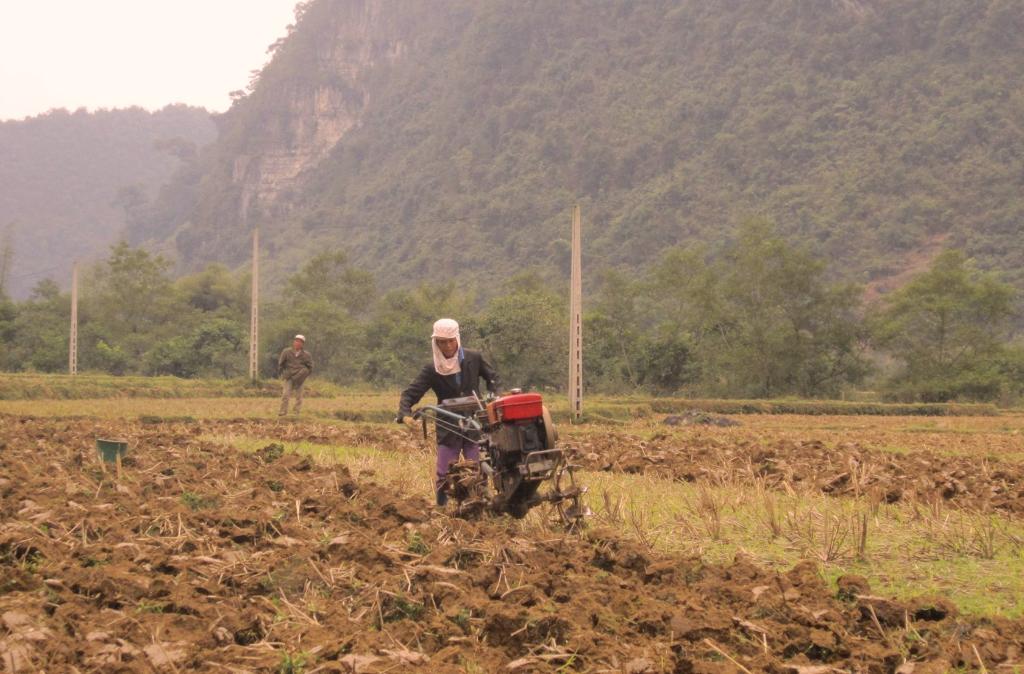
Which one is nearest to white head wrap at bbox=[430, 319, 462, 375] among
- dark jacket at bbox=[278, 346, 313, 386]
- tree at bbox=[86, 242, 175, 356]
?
dark jacket at bbox=[278, 346, 313, 386]

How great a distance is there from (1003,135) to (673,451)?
212ft

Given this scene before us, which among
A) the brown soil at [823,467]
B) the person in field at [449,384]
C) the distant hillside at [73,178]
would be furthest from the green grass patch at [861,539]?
the distant hillside at [73,178]

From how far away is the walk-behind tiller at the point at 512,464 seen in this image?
7.53 m

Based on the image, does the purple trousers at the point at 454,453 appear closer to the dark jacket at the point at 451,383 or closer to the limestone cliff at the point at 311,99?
the dark jacket at the point at 451,383

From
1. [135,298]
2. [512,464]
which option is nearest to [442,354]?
[512,464]

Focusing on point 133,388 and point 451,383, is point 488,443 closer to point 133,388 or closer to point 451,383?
point 451,383

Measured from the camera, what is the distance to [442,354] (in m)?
8.56

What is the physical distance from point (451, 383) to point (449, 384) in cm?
2

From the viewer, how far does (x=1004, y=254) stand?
60.5 m

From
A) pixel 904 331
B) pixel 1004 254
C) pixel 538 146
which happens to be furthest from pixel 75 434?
pixel 538 146

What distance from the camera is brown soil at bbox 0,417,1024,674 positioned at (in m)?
4.73

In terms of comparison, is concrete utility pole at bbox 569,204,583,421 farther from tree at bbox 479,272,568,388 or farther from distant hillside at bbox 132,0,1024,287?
distant hillside at bbox 132,0,1024,287

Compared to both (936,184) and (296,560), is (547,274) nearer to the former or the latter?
(936,184)

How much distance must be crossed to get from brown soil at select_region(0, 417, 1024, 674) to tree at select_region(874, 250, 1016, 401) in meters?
35.1
